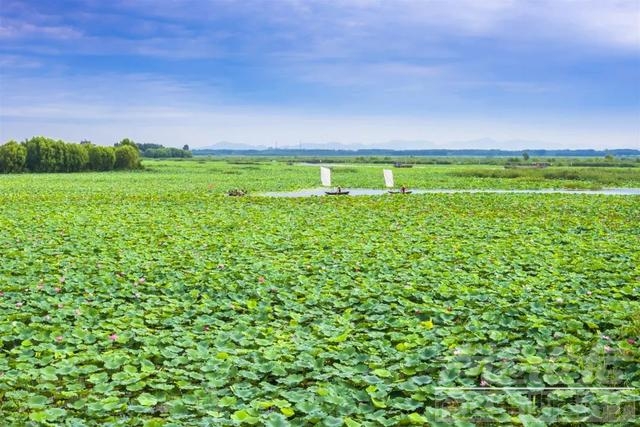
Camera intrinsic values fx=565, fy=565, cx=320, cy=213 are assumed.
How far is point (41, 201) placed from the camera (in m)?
18.2

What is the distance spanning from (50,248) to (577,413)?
26.9 ft

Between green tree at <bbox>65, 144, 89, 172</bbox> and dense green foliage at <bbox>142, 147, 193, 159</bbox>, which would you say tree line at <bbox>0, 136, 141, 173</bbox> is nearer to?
green tree at <bbox>65, 144, 89, 172</bbox>

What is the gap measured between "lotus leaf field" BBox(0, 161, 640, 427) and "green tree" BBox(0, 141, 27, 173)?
44.0 metres

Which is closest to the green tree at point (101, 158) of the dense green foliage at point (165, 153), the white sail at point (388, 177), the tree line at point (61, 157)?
the tree line at point (61, 157)

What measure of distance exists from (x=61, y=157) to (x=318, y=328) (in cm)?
5311

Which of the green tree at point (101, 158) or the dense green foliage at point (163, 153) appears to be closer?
the green tree at point (101, 158)

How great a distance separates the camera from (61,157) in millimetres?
52219

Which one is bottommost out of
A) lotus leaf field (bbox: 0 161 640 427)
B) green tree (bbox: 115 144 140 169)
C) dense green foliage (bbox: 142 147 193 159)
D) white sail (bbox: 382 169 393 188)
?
lotus leaf field (bbox: 0 161 640 427)

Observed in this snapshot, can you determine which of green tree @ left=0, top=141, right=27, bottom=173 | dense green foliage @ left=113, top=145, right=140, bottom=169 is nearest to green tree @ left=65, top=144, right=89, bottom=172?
green tree @ left=0, top=141, right=27, bottom=173

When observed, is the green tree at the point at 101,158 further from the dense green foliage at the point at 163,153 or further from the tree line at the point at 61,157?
the dense green foliage at the point at 163,153

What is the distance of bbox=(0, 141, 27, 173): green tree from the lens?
161 ft

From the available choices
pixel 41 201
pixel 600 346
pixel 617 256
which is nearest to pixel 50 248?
pixel 600 346

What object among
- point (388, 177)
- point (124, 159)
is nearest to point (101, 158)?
point (124, 159)

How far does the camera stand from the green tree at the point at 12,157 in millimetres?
48969
